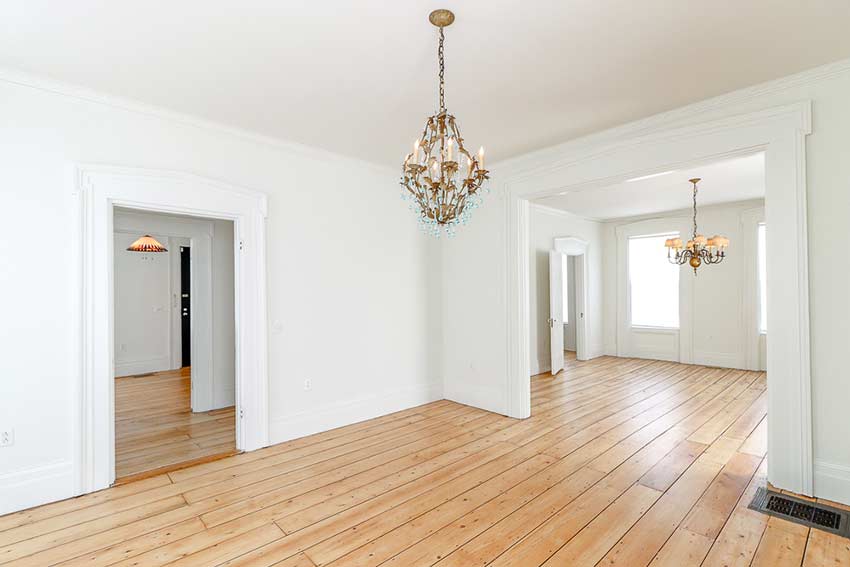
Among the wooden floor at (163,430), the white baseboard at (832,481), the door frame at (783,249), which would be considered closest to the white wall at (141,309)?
the wooden floor at (163,430)

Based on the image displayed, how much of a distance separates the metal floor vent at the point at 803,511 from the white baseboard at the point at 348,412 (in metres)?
3.41

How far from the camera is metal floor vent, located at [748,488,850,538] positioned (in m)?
2.63

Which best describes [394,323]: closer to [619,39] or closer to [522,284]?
[522,284]

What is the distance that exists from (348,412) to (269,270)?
5.85ft

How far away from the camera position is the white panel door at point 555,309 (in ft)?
24.1

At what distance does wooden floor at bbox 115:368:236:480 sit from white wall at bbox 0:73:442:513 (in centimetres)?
60

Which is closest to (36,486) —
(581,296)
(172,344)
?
(172,344)

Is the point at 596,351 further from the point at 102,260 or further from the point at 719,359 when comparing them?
the point at 102,260

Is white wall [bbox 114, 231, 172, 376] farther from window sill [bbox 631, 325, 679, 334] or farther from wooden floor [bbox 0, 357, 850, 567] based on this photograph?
window sill [bbox 631, 325, 679, 334]

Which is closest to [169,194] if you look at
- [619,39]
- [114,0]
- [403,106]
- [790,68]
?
[114,0]

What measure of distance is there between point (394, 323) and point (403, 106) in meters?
2.62

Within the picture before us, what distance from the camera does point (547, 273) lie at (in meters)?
7.91

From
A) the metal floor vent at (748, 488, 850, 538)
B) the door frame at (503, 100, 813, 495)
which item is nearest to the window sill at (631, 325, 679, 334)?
the door frame at (503, 100, 813, 495)

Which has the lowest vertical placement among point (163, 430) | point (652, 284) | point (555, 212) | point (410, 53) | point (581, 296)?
point (163, 430)
